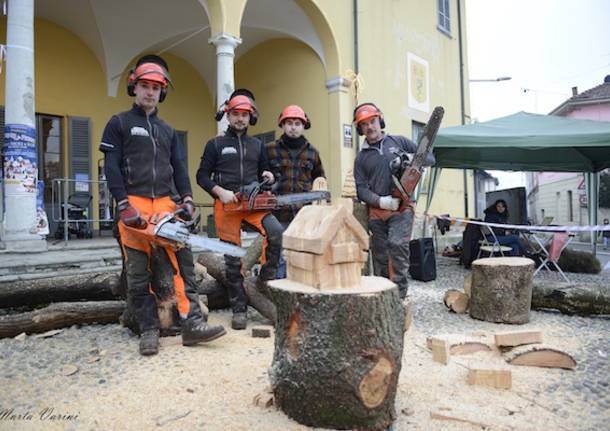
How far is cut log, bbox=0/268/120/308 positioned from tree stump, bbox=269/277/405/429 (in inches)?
108

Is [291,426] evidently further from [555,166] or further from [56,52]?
[56,52]

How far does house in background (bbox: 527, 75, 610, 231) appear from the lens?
24.8 meters

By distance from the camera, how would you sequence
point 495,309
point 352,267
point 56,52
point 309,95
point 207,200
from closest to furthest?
point 352,267, point 495,309, point 56,52, point 309,95, point 207,200

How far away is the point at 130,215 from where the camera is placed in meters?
2.91

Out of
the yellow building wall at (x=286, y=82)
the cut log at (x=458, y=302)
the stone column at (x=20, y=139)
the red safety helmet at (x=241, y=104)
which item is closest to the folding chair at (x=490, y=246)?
the cut log at (x=458, y=302)

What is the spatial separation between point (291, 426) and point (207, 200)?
9.17 meters

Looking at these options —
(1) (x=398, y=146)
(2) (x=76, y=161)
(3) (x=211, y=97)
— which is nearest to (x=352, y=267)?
(1) (x=398, y=146)

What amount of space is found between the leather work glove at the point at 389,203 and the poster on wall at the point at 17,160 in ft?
12.8

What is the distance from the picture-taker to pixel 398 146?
429 centimetres

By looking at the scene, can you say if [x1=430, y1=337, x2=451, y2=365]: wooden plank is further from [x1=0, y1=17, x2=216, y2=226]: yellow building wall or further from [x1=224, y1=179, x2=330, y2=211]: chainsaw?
[x1=0, y1=17, x2=216, y2=226]: yellow building wall

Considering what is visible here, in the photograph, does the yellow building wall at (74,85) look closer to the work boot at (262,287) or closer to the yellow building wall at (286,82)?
A: the yellow building wall at (286,82)

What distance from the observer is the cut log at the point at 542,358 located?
2873 millimetres

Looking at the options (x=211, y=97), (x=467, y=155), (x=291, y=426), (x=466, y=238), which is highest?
(x=211, y=97)
